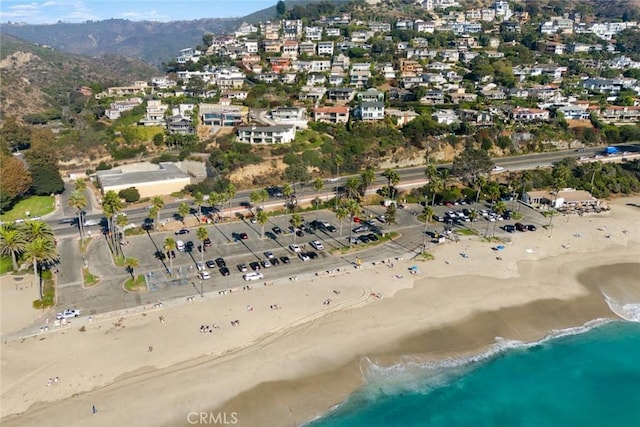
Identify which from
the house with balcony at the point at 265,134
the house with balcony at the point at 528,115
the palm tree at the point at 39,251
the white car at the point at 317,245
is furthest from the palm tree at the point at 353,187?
the house with balcony at the point at 528,115

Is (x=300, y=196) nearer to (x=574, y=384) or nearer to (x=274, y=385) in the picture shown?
(x=274, y=385)

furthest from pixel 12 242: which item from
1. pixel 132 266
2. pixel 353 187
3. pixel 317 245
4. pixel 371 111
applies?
pixel 371 111

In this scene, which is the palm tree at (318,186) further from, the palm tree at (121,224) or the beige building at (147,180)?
the palm tree at (121,224)

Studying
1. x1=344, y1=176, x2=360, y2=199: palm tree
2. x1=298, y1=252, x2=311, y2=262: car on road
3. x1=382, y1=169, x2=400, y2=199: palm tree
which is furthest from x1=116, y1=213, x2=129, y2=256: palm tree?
x1=382, y1=169, x2=400, y2=199: palm tree

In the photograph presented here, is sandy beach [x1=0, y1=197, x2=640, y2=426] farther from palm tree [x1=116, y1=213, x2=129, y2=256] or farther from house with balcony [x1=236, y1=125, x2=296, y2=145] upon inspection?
house with balcony [x1=236, y1=125, x2=296, y2=145]

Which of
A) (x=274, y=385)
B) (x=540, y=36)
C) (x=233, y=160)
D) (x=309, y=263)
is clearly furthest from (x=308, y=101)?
(x=540, y=36)

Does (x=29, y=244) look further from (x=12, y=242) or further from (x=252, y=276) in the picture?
(x=252, y=276)
